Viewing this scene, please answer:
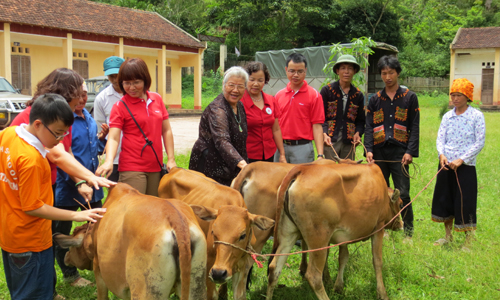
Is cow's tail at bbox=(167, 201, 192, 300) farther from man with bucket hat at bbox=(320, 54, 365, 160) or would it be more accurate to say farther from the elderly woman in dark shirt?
man with bucket hat at bbox=(320, 54, 365, 160)

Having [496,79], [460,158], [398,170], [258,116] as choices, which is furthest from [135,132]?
[496,79]

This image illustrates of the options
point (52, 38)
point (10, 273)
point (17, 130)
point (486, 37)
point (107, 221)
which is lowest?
point (10, 273)

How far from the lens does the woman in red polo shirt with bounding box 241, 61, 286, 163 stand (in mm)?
4967

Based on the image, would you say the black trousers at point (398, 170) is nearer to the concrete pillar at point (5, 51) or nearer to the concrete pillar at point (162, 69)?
the concrete pillar at point (5, 51)

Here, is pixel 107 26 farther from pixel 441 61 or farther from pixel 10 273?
pixel 441 61

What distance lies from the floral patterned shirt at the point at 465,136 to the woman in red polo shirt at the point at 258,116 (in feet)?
7.58

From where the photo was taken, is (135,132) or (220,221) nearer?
(220,221)

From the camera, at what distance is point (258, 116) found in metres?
4.95

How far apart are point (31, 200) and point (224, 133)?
191 centimetres

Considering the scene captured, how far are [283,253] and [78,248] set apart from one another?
173cm

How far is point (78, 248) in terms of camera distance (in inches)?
138

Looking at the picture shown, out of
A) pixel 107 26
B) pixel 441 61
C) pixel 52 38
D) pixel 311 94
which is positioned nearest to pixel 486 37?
pixel 441 61

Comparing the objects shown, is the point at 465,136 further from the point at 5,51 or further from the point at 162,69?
the point at 162,69

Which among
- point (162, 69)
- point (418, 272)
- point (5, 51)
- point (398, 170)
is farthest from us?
point (162, 69)
